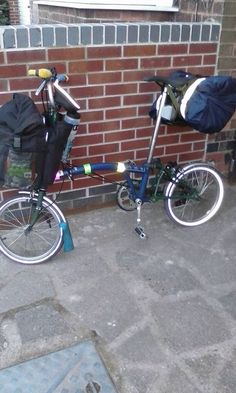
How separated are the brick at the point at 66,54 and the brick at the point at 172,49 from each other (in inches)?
25.0

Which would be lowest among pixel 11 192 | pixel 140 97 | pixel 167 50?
pixel 11 192

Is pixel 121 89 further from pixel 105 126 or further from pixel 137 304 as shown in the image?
pixel 137 304

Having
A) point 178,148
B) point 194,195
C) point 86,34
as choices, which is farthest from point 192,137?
point 86,34

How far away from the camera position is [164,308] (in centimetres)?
256

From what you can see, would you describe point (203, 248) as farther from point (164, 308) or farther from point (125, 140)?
point (125, 140)

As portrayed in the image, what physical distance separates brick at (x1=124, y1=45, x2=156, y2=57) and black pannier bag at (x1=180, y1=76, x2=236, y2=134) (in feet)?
1.71

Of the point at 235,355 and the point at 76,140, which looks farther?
the point at 76,140

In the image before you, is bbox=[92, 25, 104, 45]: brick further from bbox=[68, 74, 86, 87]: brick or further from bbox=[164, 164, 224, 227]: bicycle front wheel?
bbox=[164, 164, 224, 227]: bicycle front wheel

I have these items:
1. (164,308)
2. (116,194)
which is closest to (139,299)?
(164,308)

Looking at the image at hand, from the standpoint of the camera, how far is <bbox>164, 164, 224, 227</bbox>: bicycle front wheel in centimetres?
327

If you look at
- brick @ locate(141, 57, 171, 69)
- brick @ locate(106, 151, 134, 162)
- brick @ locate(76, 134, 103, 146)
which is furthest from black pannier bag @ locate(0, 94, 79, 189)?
brick @ locate(141, 57, 171, 69)

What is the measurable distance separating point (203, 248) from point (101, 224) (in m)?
0.82

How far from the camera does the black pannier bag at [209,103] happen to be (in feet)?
9.36

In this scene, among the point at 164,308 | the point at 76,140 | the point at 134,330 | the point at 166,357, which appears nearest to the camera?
the point at 166,357
